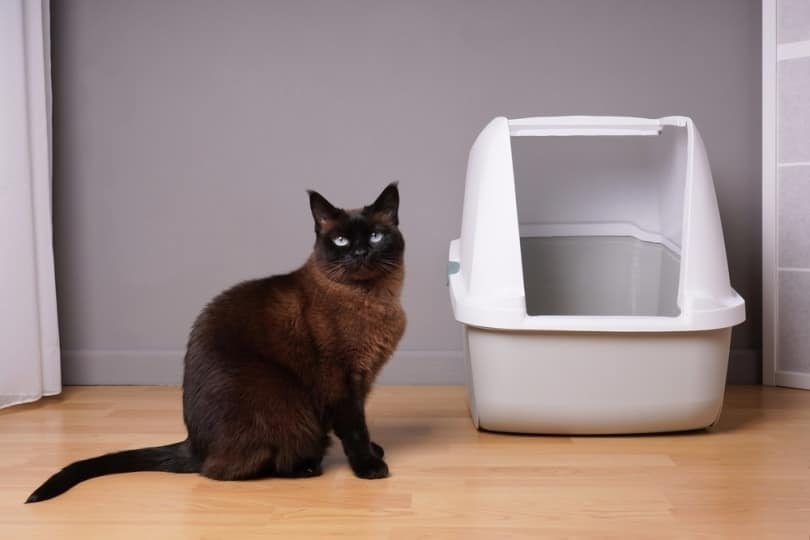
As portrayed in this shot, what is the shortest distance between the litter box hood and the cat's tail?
632 mm

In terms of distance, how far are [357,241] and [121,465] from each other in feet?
1.91

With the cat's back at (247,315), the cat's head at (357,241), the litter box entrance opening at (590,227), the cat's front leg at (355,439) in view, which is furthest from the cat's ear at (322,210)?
the litter box entrance opening at (590,227)

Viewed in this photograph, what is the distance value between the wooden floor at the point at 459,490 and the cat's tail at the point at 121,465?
0.02 meters

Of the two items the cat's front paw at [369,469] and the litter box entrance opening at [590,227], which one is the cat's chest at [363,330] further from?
the litter box entrance opening at [590,227]

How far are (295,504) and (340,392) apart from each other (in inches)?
8.8

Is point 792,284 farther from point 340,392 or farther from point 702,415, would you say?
point 340,392

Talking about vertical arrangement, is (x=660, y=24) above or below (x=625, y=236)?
above

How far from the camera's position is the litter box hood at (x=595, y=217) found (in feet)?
5.07

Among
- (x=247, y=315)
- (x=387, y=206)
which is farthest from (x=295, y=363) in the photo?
(x=387, y=206)

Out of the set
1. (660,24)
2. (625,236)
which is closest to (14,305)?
(625,236)

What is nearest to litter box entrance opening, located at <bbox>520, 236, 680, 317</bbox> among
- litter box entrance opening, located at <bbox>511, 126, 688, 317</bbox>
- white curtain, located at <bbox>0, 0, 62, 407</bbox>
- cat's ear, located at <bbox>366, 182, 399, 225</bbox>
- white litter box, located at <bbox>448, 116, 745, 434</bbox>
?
litter box entrance opening, located at <bbox>511, 126, 688, 317</bbox>

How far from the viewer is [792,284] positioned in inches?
84.0

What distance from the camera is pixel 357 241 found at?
4.61ft

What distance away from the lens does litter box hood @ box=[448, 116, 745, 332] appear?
155cm
